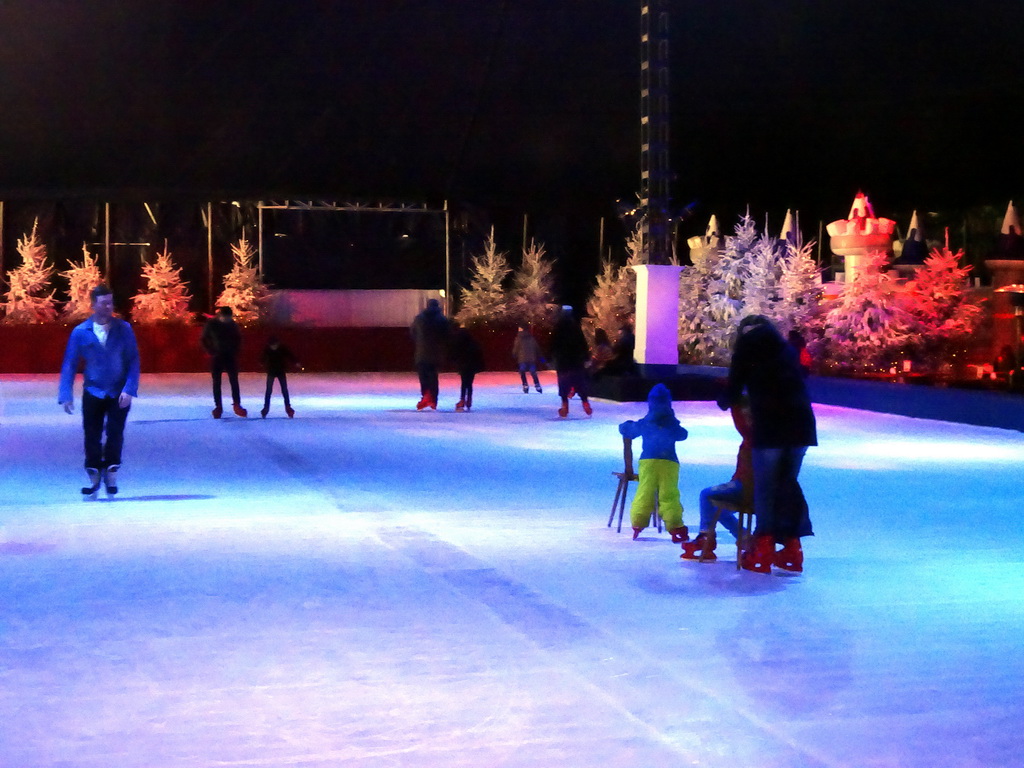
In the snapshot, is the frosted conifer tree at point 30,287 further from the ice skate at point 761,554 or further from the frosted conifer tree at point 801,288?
the ice skate at point 761,554

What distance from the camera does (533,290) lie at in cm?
5472

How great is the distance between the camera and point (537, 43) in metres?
32.7

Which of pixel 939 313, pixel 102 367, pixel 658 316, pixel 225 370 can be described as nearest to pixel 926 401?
pixel 658 316

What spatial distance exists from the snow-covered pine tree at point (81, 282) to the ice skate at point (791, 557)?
4555 cm

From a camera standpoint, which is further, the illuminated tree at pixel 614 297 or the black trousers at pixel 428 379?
the illuminated tree at pixel 614 297

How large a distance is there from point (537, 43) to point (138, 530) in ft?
81.4

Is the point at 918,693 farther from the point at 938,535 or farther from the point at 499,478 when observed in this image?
the point at 499,478

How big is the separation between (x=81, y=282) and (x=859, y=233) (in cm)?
2719

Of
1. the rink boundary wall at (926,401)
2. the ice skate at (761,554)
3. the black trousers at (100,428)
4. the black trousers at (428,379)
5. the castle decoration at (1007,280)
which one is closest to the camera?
the ice skate at (761,554)

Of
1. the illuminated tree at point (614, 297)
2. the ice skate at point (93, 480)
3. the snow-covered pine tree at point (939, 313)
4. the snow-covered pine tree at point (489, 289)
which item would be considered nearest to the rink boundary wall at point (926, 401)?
the snow-covered pine tree at point (939, 313)

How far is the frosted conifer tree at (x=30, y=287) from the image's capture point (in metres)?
51.3

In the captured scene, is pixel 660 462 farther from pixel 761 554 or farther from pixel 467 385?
pixel 467 385

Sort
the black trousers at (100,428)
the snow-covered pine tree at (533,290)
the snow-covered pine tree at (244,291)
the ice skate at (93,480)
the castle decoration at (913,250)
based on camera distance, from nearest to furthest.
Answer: the black trousers at (100,428) < the ice skate at (93,480) < the castle decoration at (913,250) < the snow-covered pine tree at (244,291) < the snow-covered pine tree at (533,290)

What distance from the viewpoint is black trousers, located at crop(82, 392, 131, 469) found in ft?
36.4
